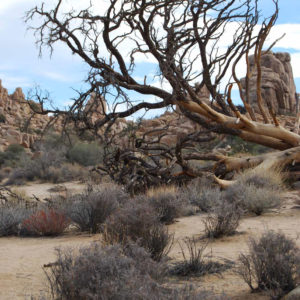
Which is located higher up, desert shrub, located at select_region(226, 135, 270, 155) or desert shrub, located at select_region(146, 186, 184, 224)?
desert shrub, located at select_region(226, 135, 270, 155)

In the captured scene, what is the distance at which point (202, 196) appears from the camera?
38.4ft

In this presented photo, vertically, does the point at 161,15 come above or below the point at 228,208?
above

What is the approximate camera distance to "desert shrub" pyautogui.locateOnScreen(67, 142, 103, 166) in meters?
30.8

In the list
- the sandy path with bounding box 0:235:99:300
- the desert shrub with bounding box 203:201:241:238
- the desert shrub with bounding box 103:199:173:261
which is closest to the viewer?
the sandy path with bounding box 0:235:99:300

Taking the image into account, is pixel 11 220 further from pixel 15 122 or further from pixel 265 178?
pixel 15 122

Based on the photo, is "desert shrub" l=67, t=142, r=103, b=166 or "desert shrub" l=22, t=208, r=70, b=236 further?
"desert shrub" l=67, t=142, r=103, b=166

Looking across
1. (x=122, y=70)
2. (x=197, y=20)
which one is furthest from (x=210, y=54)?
(x=122, y=70)

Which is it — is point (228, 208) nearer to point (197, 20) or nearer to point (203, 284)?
point (203, 284)

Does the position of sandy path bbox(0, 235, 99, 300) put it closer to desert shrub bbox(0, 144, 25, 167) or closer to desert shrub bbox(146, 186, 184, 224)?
desert shrub bbox(146, 186, 184, 224)

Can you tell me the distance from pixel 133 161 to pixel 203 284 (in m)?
8.86

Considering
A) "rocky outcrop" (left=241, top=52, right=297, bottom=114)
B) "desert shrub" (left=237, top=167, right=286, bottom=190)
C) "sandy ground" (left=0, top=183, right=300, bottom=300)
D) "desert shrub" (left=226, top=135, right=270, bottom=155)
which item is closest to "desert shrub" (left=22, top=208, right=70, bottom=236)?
"sandy ground" (left=0, top=183, right=300, bottom=300)

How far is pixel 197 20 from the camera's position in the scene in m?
14.1

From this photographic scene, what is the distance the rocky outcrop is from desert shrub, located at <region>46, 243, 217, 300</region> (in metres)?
47.7

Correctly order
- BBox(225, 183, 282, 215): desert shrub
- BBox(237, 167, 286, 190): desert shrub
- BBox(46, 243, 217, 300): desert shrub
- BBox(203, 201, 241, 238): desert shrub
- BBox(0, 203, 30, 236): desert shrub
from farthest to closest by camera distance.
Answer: BBox(237, 167, 286, 190): desert shrub < BBox(225, 183, 282, 215): desert shrub < BBox(0, 203, 30, 236): desert shrub < BBox(203, 201, 241, 238): desert shrub < BBox(46, 243, 217, 300): desert shrub
